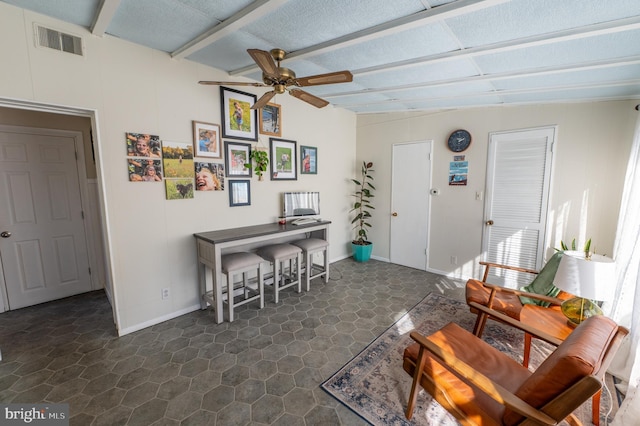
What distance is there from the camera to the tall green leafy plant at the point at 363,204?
5031mm

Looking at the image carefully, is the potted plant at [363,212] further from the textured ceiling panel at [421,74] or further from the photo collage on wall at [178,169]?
the photo collage on wall at [178,169]

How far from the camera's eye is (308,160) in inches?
168

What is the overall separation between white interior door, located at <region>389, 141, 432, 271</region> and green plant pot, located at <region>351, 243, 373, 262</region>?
1.40ft

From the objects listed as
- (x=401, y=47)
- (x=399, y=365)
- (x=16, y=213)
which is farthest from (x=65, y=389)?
(x=401, y=47)

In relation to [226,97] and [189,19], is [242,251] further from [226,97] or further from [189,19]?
[189,19]

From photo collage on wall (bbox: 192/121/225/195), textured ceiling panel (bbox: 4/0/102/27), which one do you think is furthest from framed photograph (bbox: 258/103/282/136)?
textured ceiling panel (bbox: 4/0/102/27)

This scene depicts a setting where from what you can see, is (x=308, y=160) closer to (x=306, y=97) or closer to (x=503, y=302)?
(x=306, y=97)

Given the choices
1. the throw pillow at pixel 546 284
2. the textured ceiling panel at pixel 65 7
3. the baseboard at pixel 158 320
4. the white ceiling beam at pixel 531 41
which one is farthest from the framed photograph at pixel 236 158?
the throw pillow at pixel 546 284

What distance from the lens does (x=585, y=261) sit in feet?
5.97

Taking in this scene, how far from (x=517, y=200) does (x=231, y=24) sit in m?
3.91

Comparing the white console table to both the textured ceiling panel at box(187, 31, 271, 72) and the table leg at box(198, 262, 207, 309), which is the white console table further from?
the textured ceiling panel at box(187, 31, 271, 72)

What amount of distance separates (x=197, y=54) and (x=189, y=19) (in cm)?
69

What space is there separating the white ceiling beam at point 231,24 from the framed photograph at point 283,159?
57.0 inches
